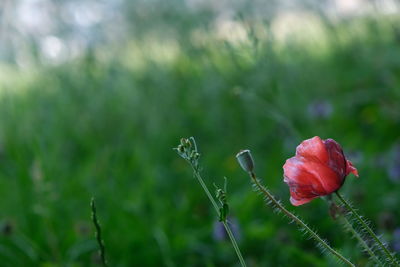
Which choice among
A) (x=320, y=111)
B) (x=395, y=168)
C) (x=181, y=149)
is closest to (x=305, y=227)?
(x=181, y=149)

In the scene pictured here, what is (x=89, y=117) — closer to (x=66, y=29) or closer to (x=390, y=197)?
(x=66, y=29)

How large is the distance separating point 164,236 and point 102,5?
139 inches

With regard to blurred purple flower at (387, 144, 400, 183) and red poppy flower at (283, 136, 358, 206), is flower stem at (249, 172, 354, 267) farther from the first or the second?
blurred purple flower at (387, 144, 400, 183)

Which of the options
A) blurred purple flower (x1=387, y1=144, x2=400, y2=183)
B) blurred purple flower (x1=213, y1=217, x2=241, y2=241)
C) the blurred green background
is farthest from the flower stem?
blurred purple flower (x1=387, y1=144, x2=400, y2=183)

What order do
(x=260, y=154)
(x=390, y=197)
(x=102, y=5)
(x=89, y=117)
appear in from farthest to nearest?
(x=102, y=5)
(x=89, y=117)
(x=260, y=154)
(x=390, y=197)

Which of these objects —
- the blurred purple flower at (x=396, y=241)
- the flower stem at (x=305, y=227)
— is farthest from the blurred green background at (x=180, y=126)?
the flower stem at (x=305, y=227)

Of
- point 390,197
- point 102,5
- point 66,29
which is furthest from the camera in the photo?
point 102,5

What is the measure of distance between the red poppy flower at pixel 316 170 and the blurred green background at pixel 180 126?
2.23 ft

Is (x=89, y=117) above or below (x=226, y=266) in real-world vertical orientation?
above

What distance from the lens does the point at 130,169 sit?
2695mm

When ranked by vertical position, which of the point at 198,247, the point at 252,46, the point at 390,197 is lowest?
the point at 390,197

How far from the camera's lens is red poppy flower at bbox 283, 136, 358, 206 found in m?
0.81

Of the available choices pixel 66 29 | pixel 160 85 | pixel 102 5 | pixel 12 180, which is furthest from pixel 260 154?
pixel 102 5

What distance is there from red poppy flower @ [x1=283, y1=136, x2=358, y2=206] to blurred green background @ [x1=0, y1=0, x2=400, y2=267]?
2.23 ft
